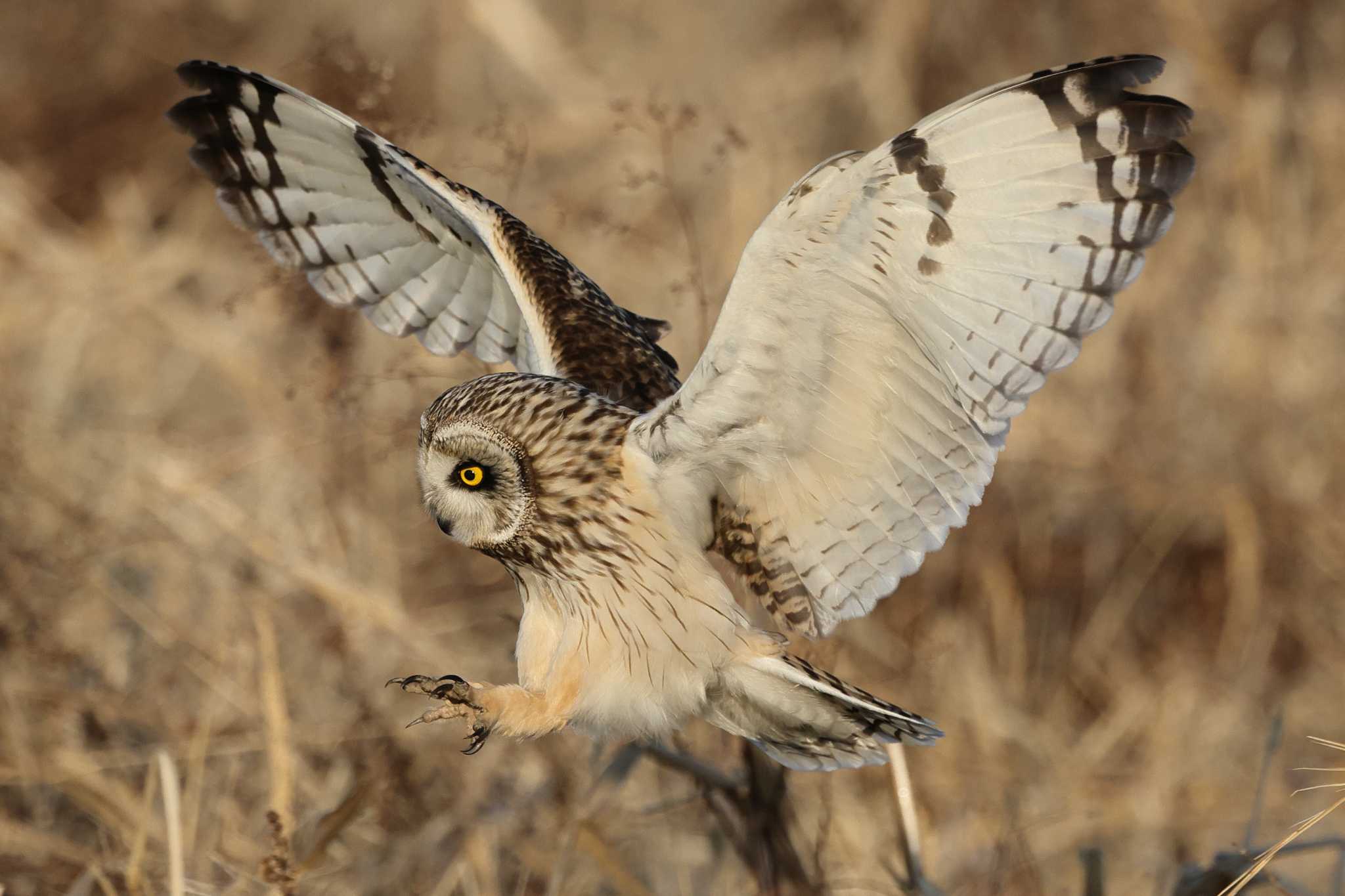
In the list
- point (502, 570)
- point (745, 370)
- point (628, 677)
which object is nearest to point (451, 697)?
point (628, 677)

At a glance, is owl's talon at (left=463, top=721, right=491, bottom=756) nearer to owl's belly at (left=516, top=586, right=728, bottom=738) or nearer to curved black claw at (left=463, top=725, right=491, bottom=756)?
curved black claw at (left=463, top=725, right=491, bottom=756)

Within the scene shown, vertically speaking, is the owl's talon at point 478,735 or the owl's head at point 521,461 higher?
the owl's head at point 521,461

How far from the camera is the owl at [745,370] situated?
8.45 feet

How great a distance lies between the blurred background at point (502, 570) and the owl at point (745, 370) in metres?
0.25

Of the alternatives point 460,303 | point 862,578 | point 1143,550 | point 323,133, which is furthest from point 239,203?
point 1143,550

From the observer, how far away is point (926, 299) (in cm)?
268

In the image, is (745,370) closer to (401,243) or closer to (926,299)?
(926,299)

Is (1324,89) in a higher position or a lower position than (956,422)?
higher

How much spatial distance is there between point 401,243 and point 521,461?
3.47ft

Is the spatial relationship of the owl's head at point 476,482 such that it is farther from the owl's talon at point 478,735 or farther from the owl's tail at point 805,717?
the owl's tail at point 805,717

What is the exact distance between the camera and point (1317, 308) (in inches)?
231

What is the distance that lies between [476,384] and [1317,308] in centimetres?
397

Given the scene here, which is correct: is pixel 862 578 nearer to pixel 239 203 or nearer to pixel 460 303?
pixel 460 303

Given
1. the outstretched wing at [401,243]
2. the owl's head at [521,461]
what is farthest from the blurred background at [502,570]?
the owl's head at [521,461]
